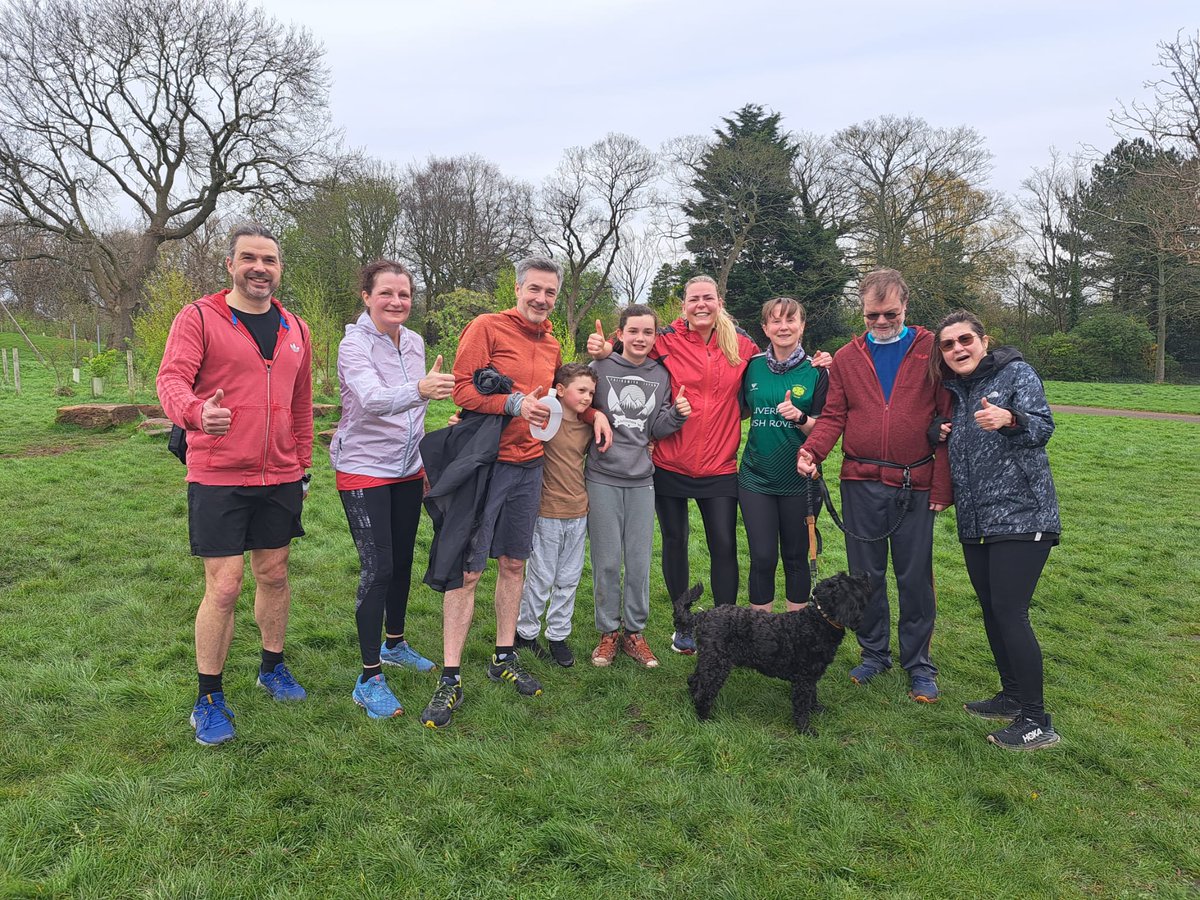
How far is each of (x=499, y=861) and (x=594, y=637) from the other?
2138mm

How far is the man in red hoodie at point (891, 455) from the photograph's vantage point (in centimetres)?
365

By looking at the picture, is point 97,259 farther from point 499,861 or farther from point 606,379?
point 499,861

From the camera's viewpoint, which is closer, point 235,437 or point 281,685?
point 235,437

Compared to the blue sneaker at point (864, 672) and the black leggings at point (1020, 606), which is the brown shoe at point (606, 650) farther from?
the black leggings at point (1020, 606)

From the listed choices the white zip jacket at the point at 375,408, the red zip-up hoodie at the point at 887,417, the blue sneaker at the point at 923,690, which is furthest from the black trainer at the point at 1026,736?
the white zip jacket at the point at 375,408

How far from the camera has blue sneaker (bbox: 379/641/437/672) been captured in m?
3.94

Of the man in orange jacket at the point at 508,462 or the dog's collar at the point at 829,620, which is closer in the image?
the dog's collar at the point at 829,620

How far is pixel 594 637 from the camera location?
4.51 metres

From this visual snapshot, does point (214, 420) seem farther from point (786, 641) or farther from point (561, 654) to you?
point (786, 641)

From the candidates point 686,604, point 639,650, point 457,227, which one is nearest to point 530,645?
point 639,650

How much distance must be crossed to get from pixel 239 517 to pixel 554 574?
1.81 meters


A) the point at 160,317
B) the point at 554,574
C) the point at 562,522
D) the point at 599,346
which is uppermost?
the point at 160,317

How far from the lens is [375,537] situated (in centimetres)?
341

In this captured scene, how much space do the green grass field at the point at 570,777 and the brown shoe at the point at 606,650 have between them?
11 cm
